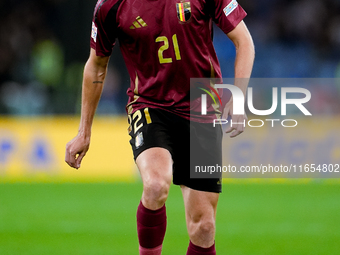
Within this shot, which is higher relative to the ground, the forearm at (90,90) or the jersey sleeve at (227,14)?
the jersey sleeve at (227,14)

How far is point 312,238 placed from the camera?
5.73 meters

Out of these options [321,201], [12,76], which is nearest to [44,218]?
[321,201]

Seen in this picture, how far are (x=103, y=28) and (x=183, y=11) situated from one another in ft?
1.74

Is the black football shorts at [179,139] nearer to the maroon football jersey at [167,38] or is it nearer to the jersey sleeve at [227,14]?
the maroon football jersey at [167,38]

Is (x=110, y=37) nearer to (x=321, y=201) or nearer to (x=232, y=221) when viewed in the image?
(x=232, y=221)

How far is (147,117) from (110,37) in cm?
59

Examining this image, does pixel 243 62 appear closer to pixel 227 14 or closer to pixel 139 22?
pixel 227 14

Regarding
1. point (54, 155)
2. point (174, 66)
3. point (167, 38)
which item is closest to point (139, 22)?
point (167, 38)

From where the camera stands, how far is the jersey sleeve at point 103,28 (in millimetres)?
3596

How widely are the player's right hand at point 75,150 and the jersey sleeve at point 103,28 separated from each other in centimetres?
58

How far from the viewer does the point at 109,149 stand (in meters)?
9.90

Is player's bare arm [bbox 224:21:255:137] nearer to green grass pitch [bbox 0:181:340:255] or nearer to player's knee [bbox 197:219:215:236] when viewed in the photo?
player's knee [bbox 197:219:215:236]

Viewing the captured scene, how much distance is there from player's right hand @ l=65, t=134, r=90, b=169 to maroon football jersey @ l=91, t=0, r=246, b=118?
1.44 ft

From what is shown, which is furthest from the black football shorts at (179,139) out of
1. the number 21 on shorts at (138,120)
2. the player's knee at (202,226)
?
the player's knee at (202,226)
